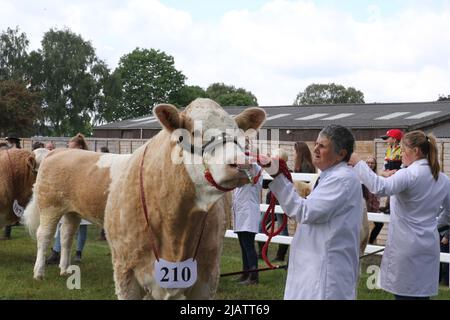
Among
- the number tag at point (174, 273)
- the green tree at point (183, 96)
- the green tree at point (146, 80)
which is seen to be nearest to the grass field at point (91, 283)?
the number tag at point (174, 273)

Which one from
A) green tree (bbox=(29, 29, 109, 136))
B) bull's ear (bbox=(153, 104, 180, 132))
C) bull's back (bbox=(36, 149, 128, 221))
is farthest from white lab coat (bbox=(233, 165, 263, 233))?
green tree (bbox=(29, 29, 109, 136))

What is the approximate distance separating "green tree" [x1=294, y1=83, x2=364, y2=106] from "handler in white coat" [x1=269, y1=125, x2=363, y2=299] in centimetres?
8679

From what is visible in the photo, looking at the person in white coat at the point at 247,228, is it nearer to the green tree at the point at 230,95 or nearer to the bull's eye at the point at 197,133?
the bull's eye at the point at 197,133

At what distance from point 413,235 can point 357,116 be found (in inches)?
1188

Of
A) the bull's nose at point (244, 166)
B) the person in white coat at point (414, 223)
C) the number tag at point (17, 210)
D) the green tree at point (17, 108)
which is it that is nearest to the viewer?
the bull's nose at point (244, 166)

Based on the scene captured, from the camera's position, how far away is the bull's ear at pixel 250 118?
13.2 ft

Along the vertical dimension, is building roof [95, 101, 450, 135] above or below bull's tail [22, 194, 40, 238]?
above

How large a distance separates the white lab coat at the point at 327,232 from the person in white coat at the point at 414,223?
0.96 meters

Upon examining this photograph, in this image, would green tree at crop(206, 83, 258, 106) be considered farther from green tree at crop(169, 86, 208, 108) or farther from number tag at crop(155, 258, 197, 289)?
number tag at crop(155, 258, 197, 289)

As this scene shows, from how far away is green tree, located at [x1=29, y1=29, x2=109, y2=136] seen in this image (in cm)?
5506

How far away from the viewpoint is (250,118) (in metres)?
4.08

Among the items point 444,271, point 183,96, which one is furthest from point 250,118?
point 183,96
